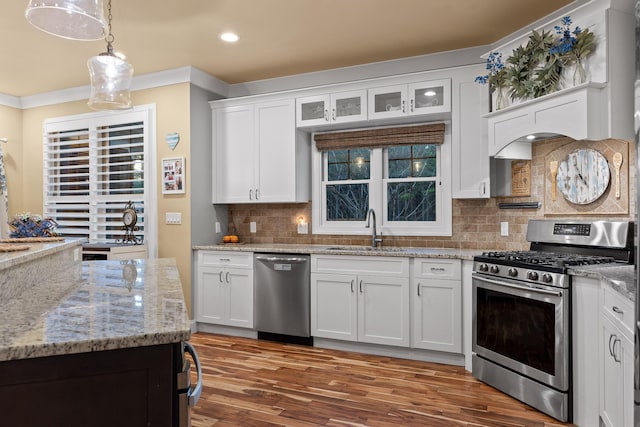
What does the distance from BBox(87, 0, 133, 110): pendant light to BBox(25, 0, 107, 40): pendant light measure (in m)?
0.42

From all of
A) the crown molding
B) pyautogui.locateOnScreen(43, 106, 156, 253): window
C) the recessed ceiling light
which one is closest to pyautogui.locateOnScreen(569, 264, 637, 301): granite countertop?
the recessed ceiling light

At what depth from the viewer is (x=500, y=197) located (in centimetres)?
383

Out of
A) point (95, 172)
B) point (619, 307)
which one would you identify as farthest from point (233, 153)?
point (619, 307)

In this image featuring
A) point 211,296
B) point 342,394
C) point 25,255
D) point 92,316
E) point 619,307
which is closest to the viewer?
point 92,316

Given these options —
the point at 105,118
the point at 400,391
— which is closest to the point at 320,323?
the point at 400,391

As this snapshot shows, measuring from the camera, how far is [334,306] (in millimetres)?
3955

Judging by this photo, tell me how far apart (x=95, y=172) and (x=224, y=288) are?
84.3 inches

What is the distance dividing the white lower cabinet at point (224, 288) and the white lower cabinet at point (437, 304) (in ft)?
Result: 5.35

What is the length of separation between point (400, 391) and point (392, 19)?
2.75 meters

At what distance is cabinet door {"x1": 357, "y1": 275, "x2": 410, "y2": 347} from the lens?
369 centimetres

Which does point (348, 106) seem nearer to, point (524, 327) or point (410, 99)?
point (410, 99)

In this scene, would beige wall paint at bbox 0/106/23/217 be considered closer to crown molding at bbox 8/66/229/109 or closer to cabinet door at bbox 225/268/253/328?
crown molding at bbox 8/66/229/109

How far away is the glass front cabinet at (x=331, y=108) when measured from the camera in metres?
4.16

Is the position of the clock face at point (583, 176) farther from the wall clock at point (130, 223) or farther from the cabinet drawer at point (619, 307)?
the wall clock at point (130, 223)
